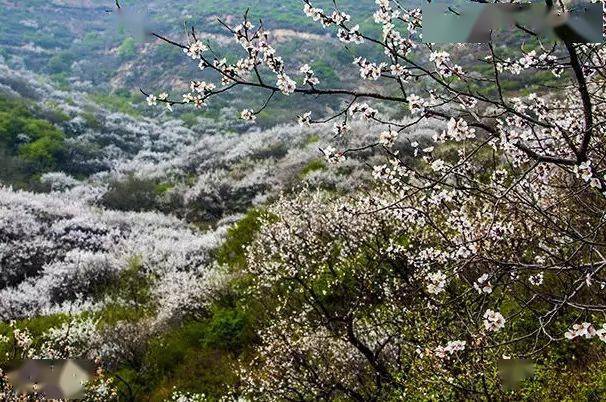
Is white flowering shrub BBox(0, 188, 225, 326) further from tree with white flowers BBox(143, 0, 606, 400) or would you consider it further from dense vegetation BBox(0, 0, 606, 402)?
tree with white flowers BBox(143, 0, 606, 400)

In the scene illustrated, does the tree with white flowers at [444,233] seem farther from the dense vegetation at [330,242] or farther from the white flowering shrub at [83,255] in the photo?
the white flowering shrub at [83,255]

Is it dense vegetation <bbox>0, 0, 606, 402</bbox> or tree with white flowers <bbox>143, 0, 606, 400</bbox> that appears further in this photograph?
dense vegetation <bbox>0, 0, 606, 402</bbox>

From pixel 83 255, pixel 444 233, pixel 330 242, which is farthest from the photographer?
pixel 83 255

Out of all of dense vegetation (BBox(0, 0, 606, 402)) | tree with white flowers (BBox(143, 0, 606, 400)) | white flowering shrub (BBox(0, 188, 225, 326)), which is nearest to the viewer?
tree with white flowers (BBox(143, 0, 606, 400))

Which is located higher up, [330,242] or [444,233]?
[330,242]

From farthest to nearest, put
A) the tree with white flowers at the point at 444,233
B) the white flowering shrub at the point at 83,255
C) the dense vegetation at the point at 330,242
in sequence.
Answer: the white flowering shrub at the point at 83,255 → the dense vegetation at the point at 330,242 → the tree with white flowers at the point at 444,233

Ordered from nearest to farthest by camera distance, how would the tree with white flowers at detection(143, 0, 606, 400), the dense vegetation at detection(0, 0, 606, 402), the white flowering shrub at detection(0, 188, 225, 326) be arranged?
the tree with white flowers at detection(143, 0, 606, 400), the dense vegetation at detection(0, 0, 606, 402), the white flowering shrub at detection(0, 188, 225, 326)

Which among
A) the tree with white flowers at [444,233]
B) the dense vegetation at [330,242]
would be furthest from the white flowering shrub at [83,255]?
the tree with white flowers at [444,233]

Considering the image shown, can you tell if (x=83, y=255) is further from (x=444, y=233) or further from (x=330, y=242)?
(x=444, y=233)

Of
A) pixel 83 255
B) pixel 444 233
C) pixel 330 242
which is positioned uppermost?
pixel 83 255

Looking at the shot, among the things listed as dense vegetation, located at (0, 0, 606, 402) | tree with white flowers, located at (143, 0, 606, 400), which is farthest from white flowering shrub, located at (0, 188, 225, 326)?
tree with white flowers, located at (143, 0, 606, 400)

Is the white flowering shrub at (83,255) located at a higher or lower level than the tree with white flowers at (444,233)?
higher

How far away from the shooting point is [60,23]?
72.6 meters

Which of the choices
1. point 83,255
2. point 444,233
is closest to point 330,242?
point 444,233
